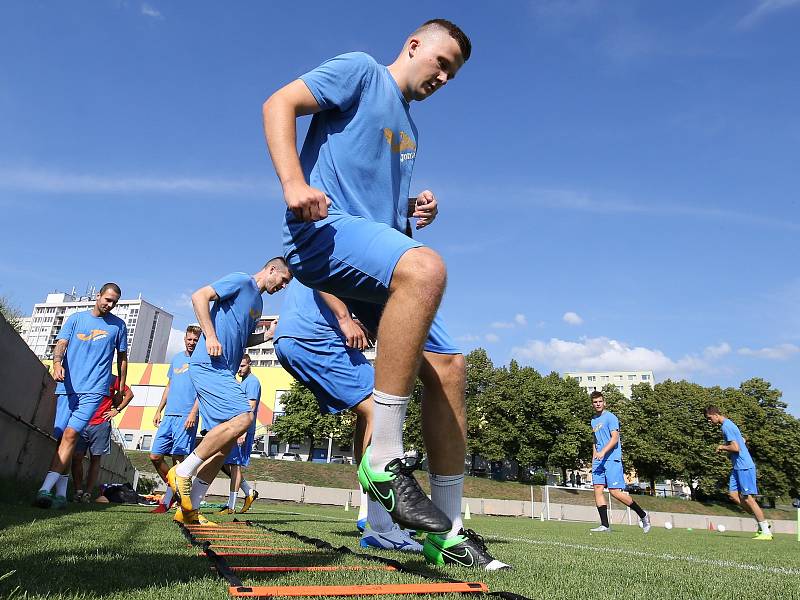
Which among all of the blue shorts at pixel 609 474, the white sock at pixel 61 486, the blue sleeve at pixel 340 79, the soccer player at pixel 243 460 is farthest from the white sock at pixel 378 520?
the blue shorts at pixel 609 474

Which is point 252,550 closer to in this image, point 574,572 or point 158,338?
point 574,572

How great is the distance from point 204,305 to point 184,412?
5846 millimetres

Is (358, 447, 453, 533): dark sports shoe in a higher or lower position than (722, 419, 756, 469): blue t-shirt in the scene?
lower

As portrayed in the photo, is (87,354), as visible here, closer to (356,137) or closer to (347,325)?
(347,325)

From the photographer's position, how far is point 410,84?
3.02 metres

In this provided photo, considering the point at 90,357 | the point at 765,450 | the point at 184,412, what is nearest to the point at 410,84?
the point at 90,357

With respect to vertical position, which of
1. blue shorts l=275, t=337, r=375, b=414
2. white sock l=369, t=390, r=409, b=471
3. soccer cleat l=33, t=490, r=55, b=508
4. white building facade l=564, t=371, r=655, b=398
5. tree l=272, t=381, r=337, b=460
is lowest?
soccer cleat l=33, t=490, r=55, b=508

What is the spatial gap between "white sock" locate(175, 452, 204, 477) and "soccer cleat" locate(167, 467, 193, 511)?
37mm

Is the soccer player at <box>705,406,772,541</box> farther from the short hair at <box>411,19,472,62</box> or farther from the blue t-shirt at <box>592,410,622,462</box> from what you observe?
the short hair at <box>411,19,472,62</box>

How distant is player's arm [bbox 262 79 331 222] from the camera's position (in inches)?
90.0

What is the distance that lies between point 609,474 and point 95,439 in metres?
9.99

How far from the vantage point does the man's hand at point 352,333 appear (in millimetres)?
4277

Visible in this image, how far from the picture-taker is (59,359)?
25.1 ft

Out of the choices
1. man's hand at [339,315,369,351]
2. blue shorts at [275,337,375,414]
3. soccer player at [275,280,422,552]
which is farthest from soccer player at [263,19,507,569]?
blue shorts at [275,337,375,414]
